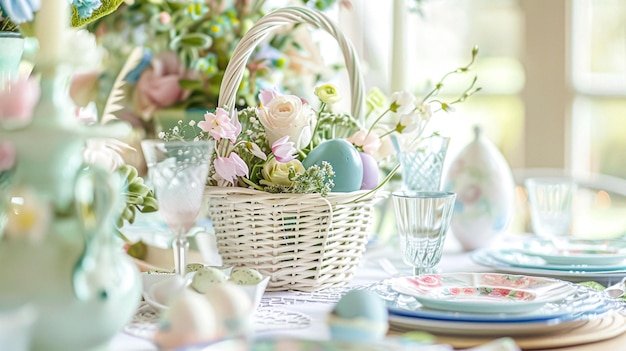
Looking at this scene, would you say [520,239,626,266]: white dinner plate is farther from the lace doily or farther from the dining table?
the lace doily

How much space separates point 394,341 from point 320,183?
0.40 meters

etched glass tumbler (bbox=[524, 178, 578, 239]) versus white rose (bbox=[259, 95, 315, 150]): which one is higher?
white rose (bbox=[259, 95, 315, 150])

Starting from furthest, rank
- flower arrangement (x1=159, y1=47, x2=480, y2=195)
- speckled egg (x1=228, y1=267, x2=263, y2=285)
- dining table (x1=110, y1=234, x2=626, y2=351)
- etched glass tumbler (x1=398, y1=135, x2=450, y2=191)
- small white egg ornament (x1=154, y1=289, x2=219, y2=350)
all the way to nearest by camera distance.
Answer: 1. etched glass tumbler (x1=398, y1=135, x2=450, y2=191)
2. flower arrangement (x1=159, y1=47, x2=480, y2=195)
3. speckled egg (x1=228, y1=267, x2=263, y2=285)
4. dining table (x1=110, y1=234, x2=626, y2=351)
5. small white egg ornament (x1=154, y1=289, x2=219, y2=350)

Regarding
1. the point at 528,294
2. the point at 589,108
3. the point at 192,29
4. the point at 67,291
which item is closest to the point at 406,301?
the point at 528,294

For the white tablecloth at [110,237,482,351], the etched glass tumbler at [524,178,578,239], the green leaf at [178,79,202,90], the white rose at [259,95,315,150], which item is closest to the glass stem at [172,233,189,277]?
the white tablecloth at [110,237,482,351]

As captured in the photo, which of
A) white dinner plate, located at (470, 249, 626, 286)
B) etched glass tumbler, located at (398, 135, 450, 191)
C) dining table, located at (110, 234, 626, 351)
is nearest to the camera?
dining table, located at (110, 234, 626, 351)

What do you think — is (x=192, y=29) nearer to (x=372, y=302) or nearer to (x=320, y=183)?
(x=320, y=183)

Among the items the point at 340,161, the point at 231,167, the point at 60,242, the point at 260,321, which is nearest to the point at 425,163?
the point at 340,161

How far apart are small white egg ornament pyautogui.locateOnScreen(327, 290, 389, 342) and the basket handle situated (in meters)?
0.48

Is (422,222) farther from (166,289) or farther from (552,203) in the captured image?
(552,203)

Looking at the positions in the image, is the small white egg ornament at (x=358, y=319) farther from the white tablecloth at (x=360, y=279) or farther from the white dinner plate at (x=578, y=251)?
the white dinner plate at (x=578, y=251)

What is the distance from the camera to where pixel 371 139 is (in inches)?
48.5

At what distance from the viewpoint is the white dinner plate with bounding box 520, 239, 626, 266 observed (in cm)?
128

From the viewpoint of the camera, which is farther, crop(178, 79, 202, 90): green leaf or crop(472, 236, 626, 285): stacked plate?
crop(178, 79, 202, 90): green leaf
